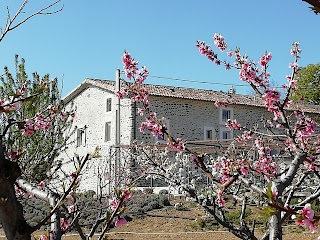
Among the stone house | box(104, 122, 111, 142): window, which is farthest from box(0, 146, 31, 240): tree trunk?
box(104, 122, 111, 142): window

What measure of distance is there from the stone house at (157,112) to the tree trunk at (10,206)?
21.7 metres

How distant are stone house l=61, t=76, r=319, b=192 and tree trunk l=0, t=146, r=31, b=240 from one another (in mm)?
21725

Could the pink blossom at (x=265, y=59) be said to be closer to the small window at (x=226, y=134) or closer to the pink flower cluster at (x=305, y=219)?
the pink flower cluster at (x=305, y=219)

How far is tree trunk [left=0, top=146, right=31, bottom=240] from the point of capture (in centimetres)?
117

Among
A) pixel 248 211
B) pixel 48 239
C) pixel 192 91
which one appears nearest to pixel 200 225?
pixel 248 211

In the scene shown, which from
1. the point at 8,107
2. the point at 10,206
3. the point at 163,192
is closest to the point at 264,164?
the point at 8,107

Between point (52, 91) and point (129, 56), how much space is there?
12096 millimetres

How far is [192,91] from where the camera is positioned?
26438 mm

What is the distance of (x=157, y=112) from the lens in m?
24.4

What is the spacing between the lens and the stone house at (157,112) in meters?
23.8

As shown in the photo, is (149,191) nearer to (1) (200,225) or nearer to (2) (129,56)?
(1) (200,225)

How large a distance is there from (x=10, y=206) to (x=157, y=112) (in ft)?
76.1

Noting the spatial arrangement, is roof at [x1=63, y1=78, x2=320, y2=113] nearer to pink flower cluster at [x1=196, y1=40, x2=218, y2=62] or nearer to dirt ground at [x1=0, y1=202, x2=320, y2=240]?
dirt ground at [x1=0, y1=202, x2=320, y2=240]

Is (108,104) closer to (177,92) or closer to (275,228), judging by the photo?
(177,92)
